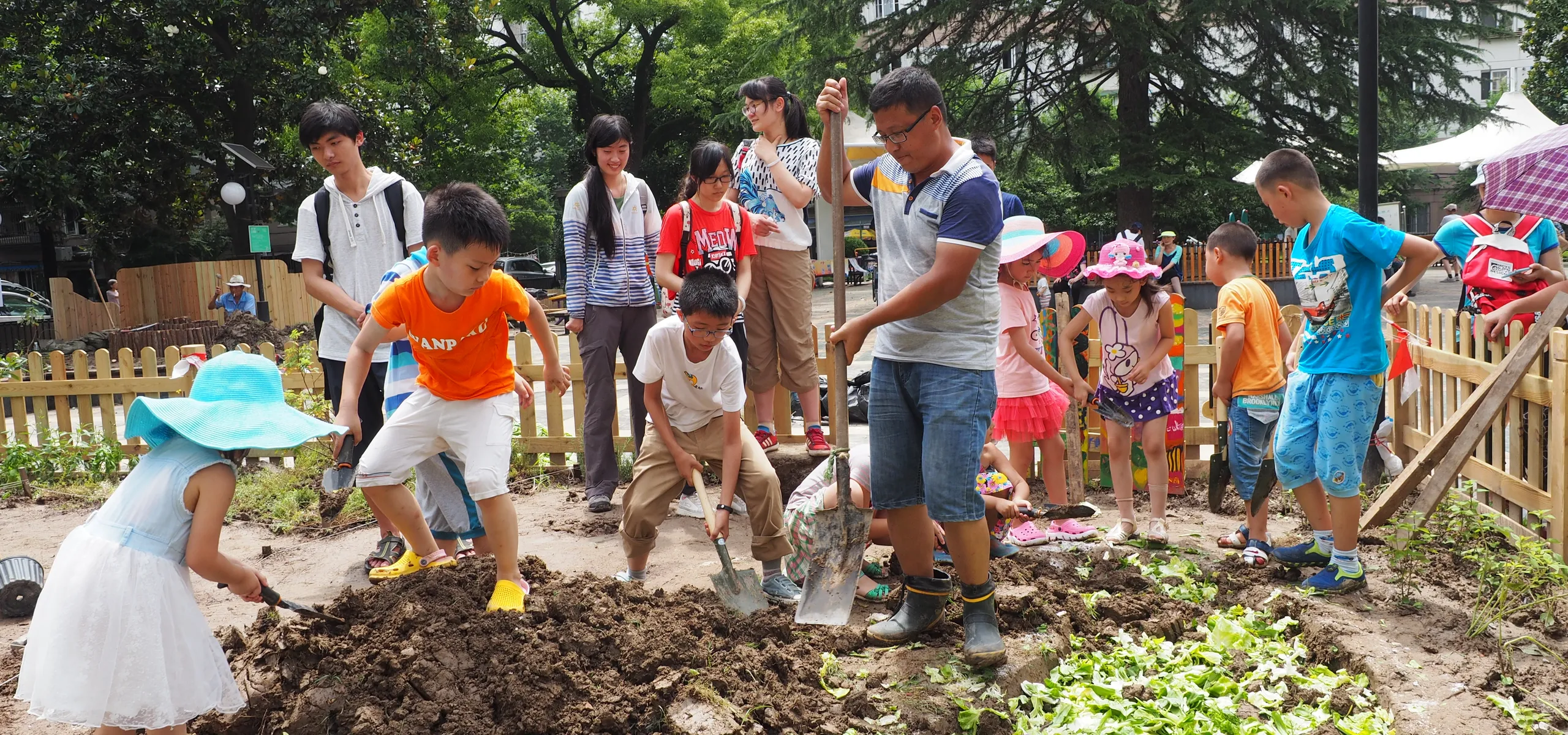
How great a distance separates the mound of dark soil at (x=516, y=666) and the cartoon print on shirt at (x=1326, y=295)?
2.25m

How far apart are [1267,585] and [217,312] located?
824 inches

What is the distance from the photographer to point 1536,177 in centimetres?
499

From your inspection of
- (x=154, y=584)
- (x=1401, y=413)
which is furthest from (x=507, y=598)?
(x=1401, y=413)

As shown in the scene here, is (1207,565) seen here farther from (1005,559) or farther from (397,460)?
(397,460)

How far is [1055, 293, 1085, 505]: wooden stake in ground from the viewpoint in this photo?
5.73 meters

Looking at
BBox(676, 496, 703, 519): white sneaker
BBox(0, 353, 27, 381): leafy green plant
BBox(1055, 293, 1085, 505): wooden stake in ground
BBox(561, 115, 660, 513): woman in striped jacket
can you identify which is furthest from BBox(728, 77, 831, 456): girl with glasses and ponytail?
BBox(0, 353, 27, 381): leafy green plant

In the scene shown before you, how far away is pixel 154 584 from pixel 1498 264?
6292 millimetres

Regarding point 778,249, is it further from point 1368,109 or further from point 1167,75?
point 1167,75

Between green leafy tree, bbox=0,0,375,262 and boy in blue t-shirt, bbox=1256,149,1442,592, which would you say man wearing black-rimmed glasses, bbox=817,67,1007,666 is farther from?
green leafy tree, bbox=0,0,375,262

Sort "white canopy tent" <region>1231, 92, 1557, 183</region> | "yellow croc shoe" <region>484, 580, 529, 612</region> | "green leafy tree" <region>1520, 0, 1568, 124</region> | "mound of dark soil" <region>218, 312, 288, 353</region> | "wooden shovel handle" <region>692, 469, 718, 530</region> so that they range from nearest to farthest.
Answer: "yellow croc shoe" <region>484, 580, 529, 612</region>, "wooden shovel handle" <region>692, 469, 718, 530</region>, "white canopy tent" <region>1231, 92, 1557, 183</region>, "mound of dark soil" <region>218, 312, 288, 353</region>, "green leafy tree" <region>1520, 0, 1568, 124</region>

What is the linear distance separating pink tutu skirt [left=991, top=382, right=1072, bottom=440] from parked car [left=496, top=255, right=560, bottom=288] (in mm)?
25410

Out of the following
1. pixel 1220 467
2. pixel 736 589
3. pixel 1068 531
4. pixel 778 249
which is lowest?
pixel 1068 531

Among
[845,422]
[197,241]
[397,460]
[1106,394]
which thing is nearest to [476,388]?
[397,460]

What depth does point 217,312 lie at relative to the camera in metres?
20.5
